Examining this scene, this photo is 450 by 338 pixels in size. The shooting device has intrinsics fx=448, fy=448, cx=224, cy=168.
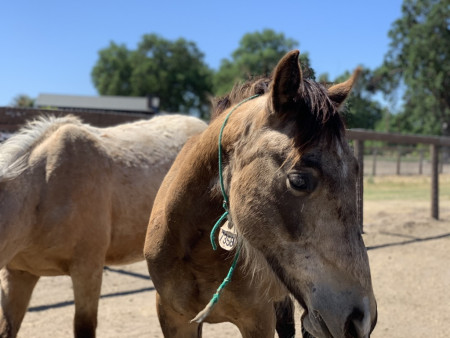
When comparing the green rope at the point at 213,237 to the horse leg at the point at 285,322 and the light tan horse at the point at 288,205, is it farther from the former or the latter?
the horse leg at the point at 285,322

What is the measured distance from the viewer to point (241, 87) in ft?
7.40

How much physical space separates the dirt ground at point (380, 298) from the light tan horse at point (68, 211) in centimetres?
79

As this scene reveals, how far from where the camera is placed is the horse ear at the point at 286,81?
1613 mm

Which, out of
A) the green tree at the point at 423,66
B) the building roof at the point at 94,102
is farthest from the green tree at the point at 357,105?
the building roof at the point at 94,102

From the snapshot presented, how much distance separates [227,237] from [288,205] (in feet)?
1.35

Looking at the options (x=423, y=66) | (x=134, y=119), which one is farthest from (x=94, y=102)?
(x=134, y=119)

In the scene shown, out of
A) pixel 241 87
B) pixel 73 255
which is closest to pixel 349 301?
pixel 241 87

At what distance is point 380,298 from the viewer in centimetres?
488

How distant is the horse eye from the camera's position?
156 cm

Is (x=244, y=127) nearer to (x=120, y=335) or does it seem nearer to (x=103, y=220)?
(x=103, y=220)

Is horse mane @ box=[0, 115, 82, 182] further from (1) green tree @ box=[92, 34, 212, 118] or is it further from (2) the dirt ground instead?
(1) green tree @ box=[92, 34, 212, 118]

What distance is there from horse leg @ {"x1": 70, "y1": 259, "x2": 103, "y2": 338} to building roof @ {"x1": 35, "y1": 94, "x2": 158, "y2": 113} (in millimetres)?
39197

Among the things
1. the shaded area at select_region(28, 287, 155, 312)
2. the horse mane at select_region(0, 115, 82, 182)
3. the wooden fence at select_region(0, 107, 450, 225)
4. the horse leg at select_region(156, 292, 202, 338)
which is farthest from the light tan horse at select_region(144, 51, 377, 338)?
the shaded area at select_region(28, 287, 155, 312)

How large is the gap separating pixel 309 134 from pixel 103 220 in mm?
2414
